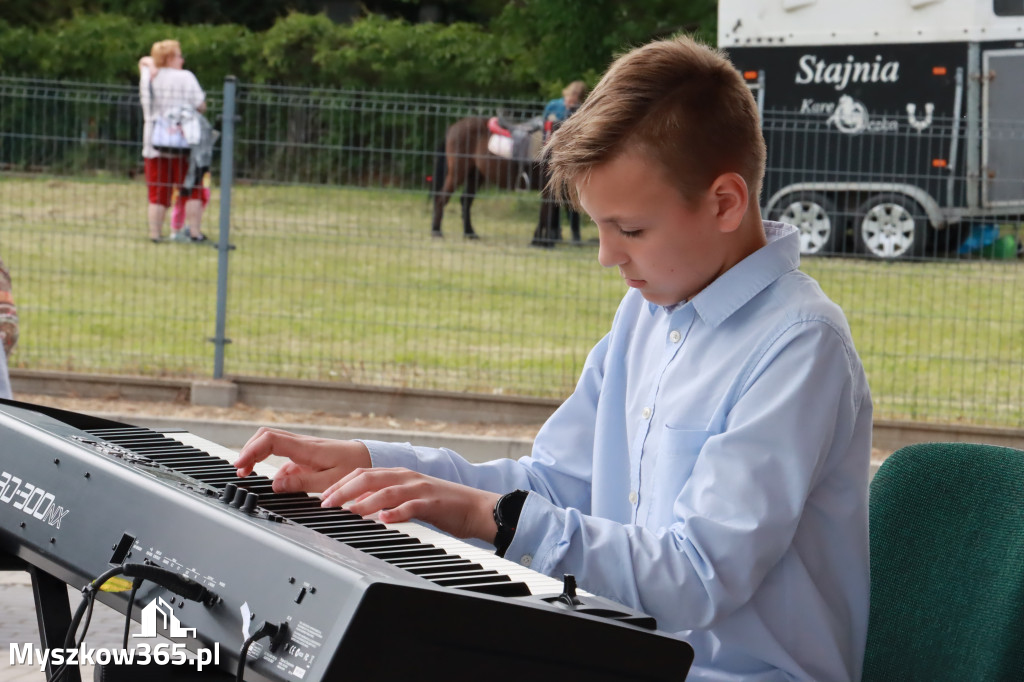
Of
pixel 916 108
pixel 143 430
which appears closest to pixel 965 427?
pixel 143 430

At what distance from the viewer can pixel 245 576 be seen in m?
1.78

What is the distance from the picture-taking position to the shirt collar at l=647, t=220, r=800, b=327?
220cm

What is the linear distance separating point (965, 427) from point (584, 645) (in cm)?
637

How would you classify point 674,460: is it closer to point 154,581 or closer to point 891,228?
point 154,581

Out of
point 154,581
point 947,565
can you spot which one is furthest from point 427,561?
point 947,565

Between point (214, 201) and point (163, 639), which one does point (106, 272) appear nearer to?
point (214, 201)

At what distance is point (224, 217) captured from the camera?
8.19m

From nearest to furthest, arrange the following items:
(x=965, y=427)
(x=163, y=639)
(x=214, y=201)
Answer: (x=163, y=639), (x=965, y=427), (x=214, y=201)

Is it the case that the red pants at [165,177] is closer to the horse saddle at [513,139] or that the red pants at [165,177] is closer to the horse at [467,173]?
the horse at [467,173]

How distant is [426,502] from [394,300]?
6345 millimetres

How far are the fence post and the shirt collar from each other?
6137 mm

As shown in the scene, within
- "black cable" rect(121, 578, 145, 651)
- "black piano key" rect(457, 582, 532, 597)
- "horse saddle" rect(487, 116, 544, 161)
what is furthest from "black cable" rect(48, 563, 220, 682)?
"horse saddle" rect(487, 116, 544, 161)

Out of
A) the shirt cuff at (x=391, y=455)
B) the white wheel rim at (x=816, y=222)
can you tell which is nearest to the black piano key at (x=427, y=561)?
the shirt cuff at (x=391, y=455)

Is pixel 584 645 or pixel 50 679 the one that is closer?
pixel 584 645
